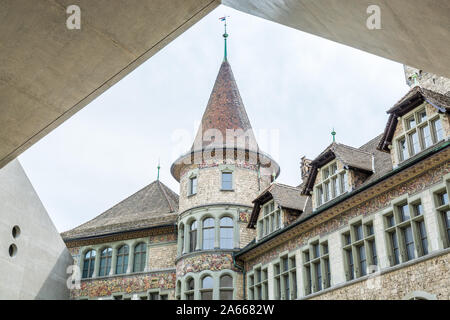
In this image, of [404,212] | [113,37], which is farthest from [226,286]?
[113,37]

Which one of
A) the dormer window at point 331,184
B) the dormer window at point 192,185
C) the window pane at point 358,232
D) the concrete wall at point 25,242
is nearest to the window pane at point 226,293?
the dormer window at point 192,185

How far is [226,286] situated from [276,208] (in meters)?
4.17

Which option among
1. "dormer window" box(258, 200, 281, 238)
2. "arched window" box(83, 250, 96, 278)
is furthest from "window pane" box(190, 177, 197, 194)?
"arched window" box(83, 250, 96, 278)

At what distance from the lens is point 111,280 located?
89.2 ft

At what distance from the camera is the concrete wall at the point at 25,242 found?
19.6 meters

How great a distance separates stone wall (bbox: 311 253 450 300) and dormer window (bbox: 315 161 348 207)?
11.3 ft

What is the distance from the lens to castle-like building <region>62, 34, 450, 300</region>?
1530 centimetres

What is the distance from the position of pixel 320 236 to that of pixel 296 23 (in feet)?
52.3

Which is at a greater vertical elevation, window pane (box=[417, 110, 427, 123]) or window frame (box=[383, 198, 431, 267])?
window pane (box=[417, 110, 427, 123])

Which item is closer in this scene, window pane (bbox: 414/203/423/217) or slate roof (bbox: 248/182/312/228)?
window pane (bbox: 414/203/423/217)

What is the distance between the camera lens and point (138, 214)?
30109 millimetres

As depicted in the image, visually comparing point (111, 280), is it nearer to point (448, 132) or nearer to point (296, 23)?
point (448, 132)

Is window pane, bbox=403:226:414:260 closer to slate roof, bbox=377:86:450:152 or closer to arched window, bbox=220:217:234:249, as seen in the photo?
slate roof, bbox=377:86:450:152

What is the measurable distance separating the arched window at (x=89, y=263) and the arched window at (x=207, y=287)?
749 centimetres
